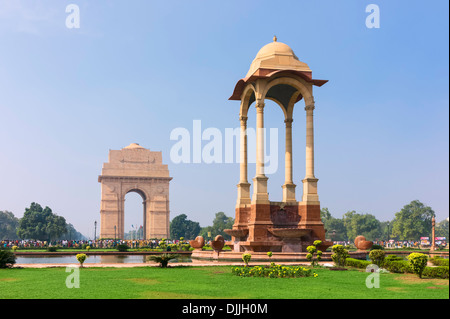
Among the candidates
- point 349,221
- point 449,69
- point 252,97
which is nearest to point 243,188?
point 252,97

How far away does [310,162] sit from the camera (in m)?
26.8

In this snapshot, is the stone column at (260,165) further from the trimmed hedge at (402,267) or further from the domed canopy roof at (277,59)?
the trimmed hedge at (402,267)

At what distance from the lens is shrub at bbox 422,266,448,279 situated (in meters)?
15.8

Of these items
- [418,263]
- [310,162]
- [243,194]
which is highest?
[310,162]

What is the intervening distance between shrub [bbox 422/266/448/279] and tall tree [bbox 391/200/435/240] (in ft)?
266

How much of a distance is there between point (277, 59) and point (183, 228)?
87.8 m

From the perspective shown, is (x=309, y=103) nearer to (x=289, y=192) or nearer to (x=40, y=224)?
(x=289, y=192)

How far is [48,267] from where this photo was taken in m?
20.0

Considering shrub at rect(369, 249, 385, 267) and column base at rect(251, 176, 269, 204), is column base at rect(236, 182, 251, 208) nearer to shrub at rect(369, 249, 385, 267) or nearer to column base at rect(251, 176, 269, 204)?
column base at rect(251, 176, 269, 204)

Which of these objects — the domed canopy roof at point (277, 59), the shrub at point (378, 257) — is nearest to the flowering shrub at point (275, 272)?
the shrub at point (378, 257)

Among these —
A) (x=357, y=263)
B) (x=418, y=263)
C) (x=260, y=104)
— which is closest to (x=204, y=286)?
(x=418, y=263)

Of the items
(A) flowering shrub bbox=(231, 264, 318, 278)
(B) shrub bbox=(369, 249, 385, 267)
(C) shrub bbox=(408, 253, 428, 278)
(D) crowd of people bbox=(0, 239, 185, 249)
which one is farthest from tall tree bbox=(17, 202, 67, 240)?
(C) shrub bbox=(408, 253, 428, 278)

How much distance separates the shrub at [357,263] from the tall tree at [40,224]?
57557mm

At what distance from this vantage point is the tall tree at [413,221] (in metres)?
92.9
